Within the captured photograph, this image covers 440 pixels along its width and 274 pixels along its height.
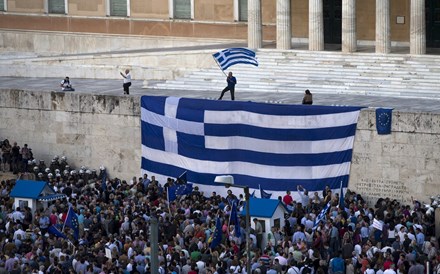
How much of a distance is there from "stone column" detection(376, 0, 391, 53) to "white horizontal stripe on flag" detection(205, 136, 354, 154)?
9239mm

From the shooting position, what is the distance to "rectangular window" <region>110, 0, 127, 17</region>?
259 feet

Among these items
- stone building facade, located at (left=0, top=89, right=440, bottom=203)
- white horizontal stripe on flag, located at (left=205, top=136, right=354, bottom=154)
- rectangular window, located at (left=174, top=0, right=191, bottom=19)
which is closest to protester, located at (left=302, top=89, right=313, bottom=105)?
white horizontal stripe on flag, located at (left=205, top=136, right=354, bottom=154)

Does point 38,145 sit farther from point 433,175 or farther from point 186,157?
point 433,175

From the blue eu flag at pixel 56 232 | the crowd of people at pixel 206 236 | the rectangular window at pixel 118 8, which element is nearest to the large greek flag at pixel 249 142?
the crowd of people at pixel 206 236

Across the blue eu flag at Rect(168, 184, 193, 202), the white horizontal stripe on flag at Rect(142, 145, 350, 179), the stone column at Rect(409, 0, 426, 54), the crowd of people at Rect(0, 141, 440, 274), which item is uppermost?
the stone column at Rect(409, 0, 426, 54)

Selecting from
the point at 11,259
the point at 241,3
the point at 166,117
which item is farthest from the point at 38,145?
the point at 11,259

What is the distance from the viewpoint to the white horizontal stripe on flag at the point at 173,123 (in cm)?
6125

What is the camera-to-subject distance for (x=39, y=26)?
266ft

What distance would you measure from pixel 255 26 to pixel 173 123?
10.2 m

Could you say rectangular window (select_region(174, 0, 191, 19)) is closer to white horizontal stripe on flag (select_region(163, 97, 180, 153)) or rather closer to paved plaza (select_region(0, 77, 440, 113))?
paved plaza (select_region(0, 77, 440, 113))

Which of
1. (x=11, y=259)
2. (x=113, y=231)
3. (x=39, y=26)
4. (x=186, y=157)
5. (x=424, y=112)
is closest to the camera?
(x=11, y=259)

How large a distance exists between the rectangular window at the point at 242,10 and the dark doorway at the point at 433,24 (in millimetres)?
9241

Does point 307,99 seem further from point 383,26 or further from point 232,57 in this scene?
point 383,26

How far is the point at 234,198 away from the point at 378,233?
7208 mm
